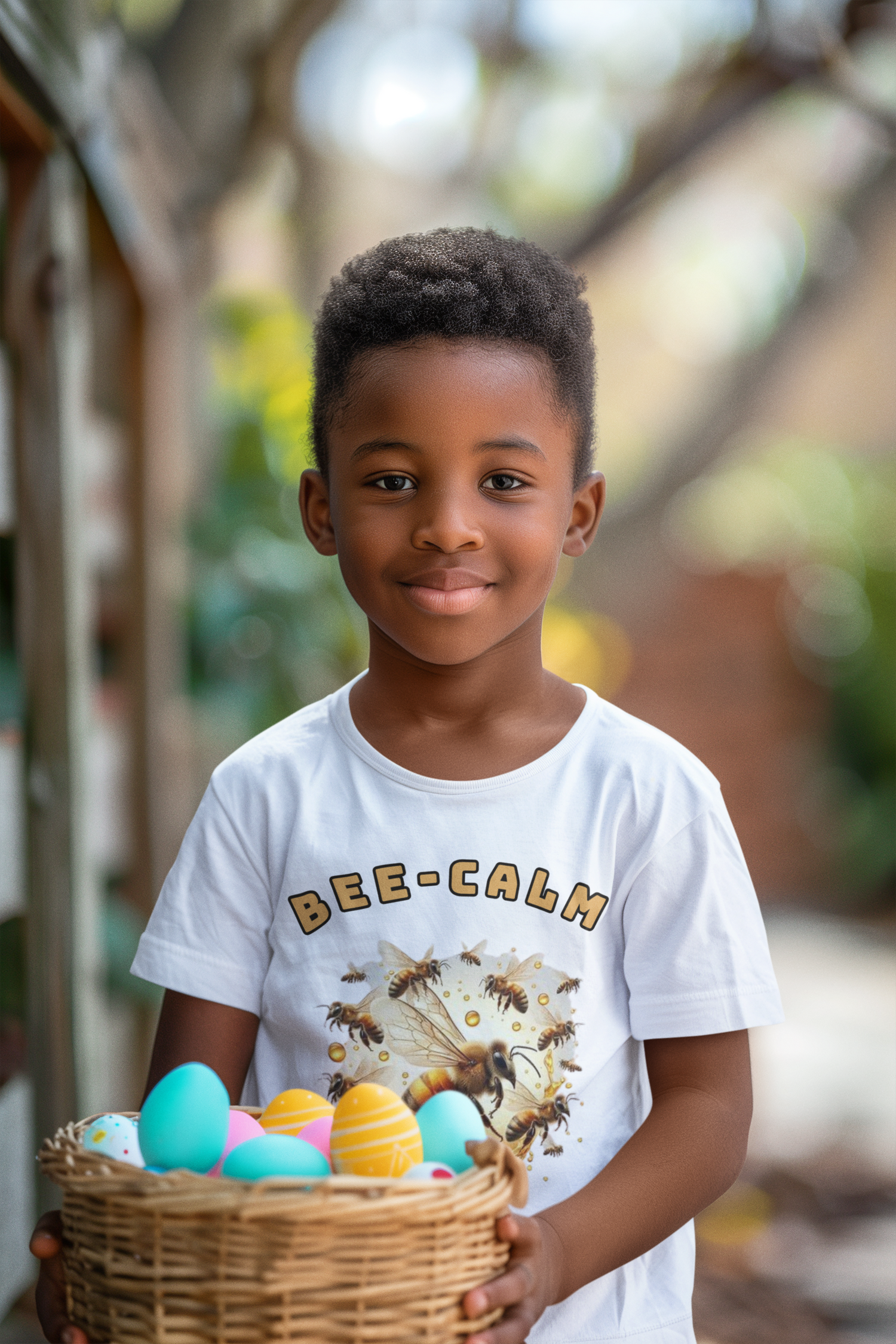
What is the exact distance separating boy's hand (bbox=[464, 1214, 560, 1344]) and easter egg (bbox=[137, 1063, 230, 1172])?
0.84 ft

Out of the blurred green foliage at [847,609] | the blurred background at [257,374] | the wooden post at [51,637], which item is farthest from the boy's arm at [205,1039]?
the blurred green foliage at [847,609]

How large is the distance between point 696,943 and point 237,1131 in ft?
1.60

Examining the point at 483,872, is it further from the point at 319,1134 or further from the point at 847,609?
the point at 847,609

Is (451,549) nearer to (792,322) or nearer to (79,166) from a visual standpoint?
(79,166)

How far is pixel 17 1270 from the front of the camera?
7.11ft

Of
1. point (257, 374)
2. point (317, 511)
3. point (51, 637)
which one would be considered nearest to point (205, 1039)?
point (317, 511)

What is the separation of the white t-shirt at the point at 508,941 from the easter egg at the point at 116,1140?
9.8 inches

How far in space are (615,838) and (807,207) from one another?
474 centimetres

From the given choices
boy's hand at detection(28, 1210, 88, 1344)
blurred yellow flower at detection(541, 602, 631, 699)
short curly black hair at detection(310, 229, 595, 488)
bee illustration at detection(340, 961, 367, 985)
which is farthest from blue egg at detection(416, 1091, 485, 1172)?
blurred yellow flower at detection(541, 602, 631, 699)

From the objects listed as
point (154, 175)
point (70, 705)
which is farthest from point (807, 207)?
point (70, 705)

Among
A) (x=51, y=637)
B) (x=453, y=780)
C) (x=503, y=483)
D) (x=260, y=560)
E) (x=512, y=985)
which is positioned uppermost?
(x=260, y=560)

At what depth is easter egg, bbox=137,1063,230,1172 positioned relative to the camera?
1147mm

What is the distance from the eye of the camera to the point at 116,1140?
3.88ft

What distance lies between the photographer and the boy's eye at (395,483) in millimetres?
1395
